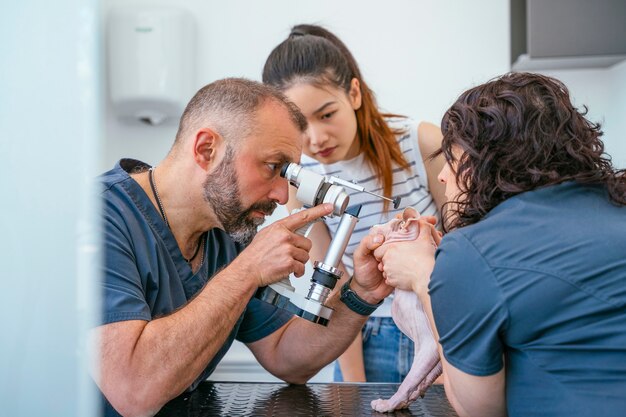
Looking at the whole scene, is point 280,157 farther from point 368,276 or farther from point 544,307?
point 544,307

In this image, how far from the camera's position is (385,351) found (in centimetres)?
191

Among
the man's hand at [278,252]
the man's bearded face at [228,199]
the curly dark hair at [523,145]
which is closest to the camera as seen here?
the curly dark hair at [523,145]

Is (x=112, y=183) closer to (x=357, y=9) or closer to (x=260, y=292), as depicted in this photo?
(x=260, y=292)

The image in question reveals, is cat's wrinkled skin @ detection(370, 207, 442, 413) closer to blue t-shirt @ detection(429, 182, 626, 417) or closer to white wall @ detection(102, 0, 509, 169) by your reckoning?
blue t-shirt @ detection(429, 182, 626, 417)

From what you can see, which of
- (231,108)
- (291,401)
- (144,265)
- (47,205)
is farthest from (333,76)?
(47,205)

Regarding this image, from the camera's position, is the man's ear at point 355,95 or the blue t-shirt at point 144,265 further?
the man's ear at point 355,95

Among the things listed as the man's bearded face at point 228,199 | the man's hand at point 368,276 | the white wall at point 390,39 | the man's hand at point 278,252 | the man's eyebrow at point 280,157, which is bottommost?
the man's hand at point 368,276

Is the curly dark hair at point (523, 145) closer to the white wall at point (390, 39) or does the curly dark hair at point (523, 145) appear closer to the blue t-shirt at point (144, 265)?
the blue t-shirt at point (144, 265)

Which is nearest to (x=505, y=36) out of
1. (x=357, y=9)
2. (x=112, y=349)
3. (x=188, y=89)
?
(x=357, y=9)

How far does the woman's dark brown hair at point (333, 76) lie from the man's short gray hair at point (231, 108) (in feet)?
0.83

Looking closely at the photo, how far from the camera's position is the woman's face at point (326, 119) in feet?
5.97

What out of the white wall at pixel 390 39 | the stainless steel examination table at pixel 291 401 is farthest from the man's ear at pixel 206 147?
the white wall at pixel 390 39

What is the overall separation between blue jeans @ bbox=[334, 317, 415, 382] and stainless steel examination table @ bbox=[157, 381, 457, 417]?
350 millimetres

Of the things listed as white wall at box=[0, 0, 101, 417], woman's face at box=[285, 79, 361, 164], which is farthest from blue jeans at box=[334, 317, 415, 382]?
white wall at box=[0, 0, 101, 417]
